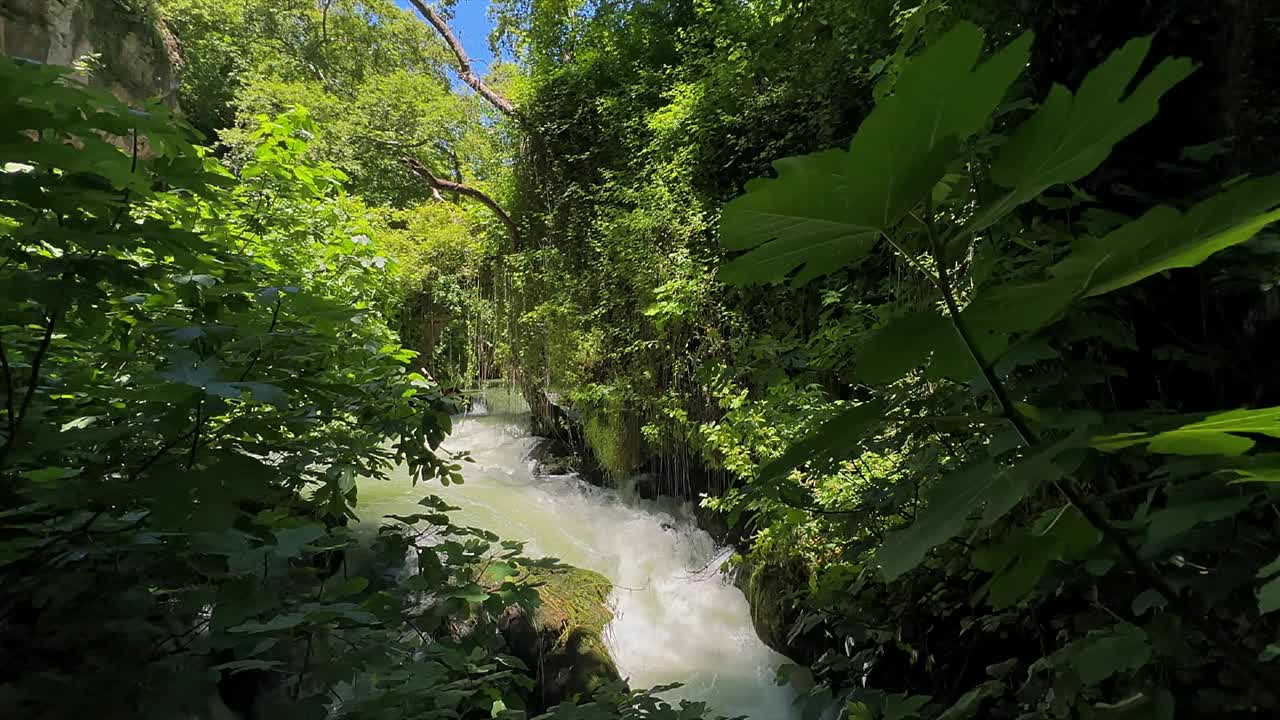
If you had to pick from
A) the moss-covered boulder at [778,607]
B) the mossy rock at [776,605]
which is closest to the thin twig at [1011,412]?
the moss-covered boulder at [778,607]

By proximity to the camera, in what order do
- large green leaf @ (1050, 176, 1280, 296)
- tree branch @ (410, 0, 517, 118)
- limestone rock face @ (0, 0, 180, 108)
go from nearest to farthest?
large green leaf @ (1050, 176, 1280, 296)
limestone rock face @ (0, 0, 180, 108)
tree branch @ (410, 0, 517, 118)

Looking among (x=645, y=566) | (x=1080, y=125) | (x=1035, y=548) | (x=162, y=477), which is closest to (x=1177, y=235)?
(x=1080, y=125)

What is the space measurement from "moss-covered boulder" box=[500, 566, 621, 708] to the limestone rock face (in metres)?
5.36

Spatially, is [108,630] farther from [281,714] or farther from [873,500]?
[873,500]

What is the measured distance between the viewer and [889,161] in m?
0.29

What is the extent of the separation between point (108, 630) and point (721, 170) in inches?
211

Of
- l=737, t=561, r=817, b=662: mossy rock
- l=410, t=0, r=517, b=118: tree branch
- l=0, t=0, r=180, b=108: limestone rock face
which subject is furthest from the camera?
l=410, t=0, r=517, b=118: tree branch

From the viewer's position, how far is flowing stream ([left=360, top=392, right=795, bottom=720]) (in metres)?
4.09

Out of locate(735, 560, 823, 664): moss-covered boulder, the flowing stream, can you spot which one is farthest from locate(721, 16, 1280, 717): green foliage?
the flowing stream

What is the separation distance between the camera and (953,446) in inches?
57.6

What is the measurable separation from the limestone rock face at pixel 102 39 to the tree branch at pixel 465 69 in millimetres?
3589

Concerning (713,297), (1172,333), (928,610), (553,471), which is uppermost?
(713,297)

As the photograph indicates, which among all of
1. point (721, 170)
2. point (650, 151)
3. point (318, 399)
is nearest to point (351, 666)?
point (318, 399)

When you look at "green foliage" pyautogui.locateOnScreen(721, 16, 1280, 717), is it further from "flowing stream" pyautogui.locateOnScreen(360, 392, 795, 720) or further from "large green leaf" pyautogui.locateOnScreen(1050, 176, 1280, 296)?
"flowing stream" pyautogui.locateOnScreen(360, 392, 795, 720)
